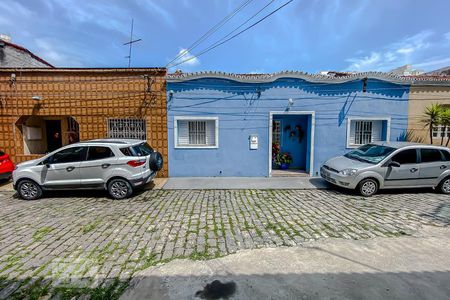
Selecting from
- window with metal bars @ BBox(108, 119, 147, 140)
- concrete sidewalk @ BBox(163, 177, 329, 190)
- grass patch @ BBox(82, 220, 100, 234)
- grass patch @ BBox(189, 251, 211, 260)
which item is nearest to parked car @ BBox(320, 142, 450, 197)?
concrete sidewalk @ BBox(163, 177, 329, 190)

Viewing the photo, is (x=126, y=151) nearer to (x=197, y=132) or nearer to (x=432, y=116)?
(x=197, y=132)

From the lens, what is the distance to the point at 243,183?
7.95 metres

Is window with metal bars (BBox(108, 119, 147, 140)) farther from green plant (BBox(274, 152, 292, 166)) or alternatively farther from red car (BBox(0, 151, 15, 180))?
green plant (BBox(274, 152, 292, 166))

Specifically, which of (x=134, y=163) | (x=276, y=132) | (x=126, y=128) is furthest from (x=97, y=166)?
(x=276, y=132)

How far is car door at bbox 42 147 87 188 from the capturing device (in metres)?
6.25

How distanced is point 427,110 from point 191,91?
31.3ft

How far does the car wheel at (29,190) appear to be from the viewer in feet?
20.7

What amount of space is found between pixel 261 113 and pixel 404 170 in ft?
16.3

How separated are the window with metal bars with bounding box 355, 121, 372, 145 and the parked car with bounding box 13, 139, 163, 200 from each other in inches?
337

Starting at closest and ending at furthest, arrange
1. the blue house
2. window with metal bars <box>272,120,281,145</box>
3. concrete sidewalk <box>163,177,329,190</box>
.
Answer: concrete sidewalk <box>163,177,329,190</box>, the blue house, window with metal bars <box>272,120,281,145</box>

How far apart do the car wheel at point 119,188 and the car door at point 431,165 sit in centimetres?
874

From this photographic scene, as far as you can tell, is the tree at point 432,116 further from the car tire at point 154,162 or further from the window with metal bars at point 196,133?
the car tire at point 154,162

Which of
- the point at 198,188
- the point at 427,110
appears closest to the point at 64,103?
the point at 198,188

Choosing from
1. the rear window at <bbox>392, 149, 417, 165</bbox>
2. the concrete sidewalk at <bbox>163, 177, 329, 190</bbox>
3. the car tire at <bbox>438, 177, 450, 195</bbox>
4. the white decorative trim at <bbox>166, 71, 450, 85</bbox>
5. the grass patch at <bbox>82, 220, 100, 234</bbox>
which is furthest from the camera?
the white decorative trim at <bbox>166, 71, 450, 85</bbox>
